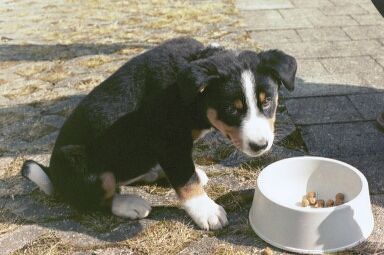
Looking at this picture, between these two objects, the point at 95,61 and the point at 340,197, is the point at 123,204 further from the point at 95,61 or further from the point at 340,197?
the point at 95,61

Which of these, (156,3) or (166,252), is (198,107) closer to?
(166,252)

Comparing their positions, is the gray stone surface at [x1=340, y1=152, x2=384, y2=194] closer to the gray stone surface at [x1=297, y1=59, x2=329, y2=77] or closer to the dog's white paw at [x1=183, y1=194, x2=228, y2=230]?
the dog's white paw at [x1=183, y1=194, x2=228, y2=230]

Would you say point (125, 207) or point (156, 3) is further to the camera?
point (156, 3)

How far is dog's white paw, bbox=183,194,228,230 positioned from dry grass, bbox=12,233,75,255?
633 mm

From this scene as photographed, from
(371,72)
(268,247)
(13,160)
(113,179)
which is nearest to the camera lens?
(268,247)

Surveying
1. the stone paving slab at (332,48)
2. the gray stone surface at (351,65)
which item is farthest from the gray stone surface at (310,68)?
the stone paving slab at (332,48)

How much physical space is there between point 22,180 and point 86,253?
96 centimetres

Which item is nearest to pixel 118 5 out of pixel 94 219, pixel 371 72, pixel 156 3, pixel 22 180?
pixel 156 3

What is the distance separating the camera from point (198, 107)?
2621 millimetres

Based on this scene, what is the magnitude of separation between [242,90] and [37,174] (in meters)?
1.30

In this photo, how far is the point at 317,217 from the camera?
2.30 metres

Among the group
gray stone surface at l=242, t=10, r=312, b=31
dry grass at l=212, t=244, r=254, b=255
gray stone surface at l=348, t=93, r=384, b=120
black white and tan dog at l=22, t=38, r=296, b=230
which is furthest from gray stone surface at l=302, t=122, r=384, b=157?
gray stone surface at l=242, t=10, r=312, b=31

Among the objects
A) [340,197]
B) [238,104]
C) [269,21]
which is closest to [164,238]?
[238,104]

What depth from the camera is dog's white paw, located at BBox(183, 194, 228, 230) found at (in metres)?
2.64
